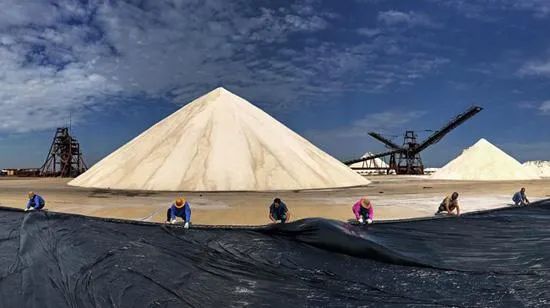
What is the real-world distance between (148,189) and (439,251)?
21.6 meters

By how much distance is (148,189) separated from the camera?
1036 inches

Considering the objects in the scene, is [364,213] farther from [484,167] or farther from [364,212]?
[484,167]

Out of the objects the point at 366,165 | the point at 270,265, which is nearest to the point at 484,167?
the point at 366,165

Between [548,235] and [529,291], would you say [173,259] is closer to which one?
[529,291]

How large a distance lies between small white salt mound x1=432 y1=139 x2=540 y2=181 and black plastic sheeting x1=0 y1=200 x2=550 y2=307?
125ft

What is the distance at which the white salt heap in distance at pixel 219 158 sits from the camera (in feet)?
89.0

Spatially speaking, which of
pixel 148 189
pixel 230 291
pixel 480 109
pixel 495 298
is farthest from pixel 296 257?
pixel 480 109

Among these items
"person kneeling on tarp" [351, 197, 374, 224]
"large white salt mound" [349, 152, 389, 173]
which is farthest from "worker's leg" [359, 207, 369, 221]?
"large white salt mound" [349, 152, 389, 173]

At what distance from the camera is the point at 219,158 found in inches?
1129

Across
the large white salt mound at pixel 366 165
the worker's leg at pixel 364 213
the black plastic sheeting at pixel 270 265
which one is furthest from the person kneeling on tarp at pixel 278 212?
the large white salt mound at pixel 366 165

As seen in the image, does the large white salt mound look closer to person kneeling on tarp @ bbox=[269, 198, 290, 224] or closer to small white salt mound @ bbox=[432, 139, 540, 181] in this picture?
small white salt mound @ bbox=[432, 139, 540, 181]

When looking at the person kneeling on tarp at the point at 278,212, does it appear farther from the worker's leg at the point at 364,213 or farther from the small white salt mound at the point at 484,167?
the small white salt mound at the point at 484,167

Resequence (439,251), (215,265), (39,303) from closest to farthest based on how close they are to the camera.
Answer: (39,303) → (215,265) → (439,251)

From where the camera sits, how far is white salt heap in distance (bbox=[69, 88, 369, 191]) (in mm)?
27141
